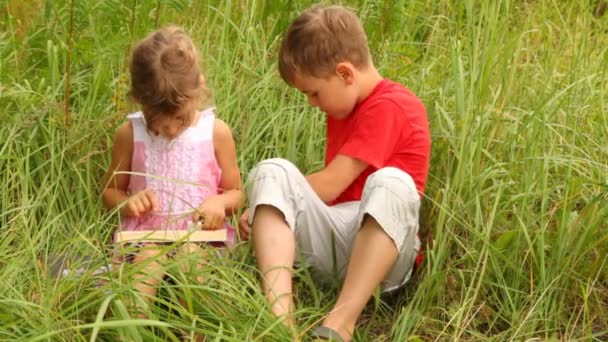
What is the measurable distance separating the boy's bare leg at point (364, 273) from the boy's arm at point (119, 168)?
2.32 ft

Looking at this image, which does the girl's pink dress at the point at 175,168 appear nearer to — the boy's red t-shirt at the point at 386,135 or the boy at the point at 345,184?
the boy at the point at 345,184

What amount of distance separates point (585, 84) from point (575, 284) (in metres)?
0.88

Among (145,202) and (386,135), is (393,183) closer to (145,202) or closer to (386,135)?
(386,135)

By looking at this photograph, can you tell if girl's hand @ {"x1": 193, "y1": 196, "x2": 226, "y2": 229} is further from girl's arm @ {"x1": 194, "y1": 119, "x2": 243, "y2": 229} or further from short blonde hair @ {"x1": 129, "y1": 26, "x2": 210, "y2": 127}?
short blonde hair @ {"x1": 129, "y1": 26, "x2": 210, "y2": 127}

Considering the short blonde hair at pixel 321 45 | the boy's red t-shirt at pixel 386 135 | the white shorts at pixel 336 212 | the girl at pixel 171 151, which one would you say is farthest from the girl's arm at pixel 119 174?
the boy's red t-shirt at pixel 386 135

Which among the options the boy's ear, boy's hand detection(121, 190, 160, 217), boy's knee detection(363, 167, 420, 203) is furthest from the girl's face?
boy's knee detection(363, 167, 420, 203)

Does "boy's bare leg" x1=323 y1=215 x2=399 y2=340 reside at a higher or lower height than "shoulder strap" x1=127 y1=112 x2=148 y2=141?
lower

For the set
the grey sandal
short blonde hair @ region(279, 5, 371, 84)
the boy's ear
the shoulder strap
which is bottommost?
the grey sandal

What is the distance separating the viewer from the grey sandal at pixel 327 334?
110 inches

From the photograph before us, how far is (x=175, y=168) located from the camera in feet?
10.4

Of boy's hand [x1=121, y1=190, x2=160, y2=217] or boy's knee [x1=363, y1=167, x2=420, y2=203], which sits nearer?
boy's knee [x1=363, y1=167, x2=420, y2=203]

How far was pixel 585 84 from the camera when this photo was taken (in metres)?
3.63

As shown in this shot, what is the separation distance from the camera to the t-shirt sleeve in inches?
120

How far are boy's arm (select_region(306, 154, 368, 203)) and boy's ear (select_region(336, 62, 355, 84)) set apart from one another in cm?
22
